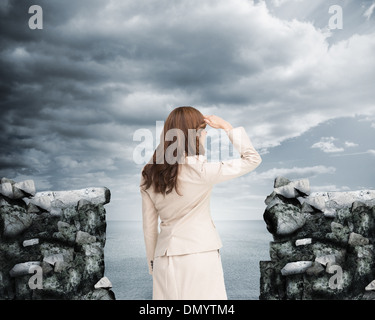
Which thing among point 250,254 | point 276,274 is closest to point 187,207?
point 276,274

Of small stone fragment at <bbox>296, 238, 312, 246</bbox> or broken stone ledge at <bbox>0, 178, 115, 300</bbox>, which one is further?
broken stone ledge at <bbox>0, 178, 115, 300</bbox>

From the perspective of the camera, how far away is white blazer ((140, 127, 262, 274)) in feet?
4.89

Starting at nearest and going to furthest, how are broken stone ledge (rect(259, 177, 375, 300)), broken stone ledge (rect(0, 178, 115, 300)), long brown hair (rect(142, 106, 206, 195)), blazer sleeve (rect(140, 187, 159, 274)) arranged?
long brown hair (rect(142, 106, 206, 195))
blazer sleeve (rect(140, 187, 159, 274))
broken stone ledge (rect(259, 177, 375, 300))
broken stone ledge (rect(0, 178, 115, 300))

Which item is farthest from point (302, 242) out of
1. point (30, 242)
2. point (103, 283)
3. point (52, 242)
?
point (30, 242)

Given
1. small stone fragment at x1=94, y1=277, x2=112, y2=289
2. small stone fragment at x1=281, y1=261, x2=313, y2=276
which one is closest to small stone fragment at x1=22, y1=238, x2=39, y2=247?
small stone fragment at x1=94, y1=277, x2=112, y2=289

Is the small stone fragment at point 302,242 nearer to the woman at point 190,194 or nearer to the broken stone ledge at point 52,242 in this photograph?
the broken stone ledge at point 52,242

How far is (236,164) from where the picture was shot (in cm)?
149

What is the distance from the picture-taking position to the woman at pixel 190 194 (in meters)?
1.49

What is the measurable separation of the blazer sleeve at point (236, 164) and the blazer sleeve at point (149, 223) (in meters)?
0.32

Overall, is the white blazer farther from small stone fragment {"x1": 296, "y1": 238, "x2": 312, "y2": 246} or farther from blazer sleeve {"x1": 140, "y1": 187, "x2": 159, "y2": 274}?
small stone fragment {"x1": 296, "y1": 238, "x2": 312, "y2": 246}

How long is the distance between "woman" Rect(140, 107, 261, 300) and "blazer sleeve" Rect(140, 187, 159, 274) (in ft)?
0.39

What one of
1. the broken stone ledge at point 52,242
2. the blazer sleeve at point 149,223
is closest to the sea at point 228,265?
the broken stone ledge at point 52,242

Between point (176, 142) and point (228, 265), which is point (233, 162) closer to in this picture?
point (176, 142)
